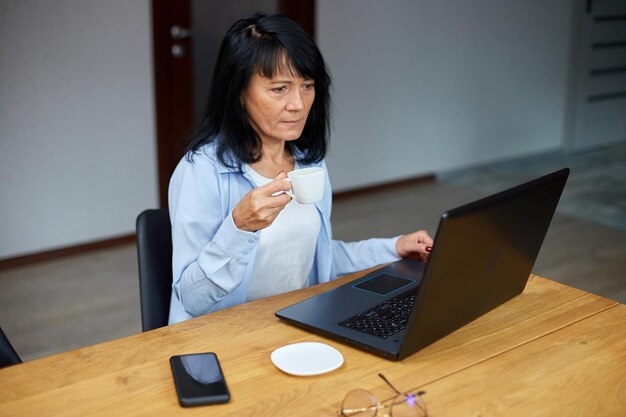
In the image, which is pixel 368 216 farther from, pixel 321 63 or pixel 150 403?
pixel 150 403

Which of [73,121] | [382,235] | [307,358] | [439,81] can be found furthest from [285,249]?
[439,81]

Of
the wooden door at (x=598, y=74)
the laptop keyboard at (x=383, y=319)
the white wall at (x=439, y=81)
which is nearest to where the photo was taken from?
the laptop keyboard at (x=383, y=319)

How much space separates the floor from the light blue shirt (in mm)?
1550

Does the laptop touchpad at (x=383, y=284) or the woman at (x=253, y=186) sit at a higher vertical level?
the woman at (x=253, y=186)

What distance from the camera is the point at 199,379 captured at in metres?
1.31

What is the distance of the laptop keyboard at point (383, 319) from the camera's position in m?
1.48

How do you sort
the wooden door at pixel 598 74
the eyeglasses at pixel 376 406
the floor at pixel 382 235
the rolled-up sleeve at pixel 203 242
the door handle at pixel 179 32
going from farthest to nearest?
1. the wooden door at pixel 598 74
2. the door handle at pixel 179 32
3. the floor at pixel 382 235
4. the rolled-up sleeve at pixel 203 242
5. the eyeglasses at pixel 376 406

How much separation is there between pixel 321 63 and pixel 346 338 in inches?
26.8

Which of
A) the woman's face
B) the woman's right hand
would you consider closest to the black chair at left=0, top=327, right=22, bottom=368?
the woman's right hand

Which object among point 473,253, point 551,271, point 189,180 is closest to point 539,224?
point 473,253

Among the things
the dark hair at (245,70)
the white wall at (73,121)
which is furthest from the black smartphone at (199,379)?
the white wall at (73,121)

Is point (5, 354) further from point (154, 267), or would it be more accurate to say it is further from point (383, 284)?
point (383, 284)

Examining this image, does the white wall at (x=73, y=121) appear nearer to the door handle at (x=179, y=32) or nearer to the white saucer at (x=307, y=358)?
the door handle at (x=179, y=32)

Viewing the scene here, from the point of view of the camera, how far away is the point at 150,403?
4.13ft
